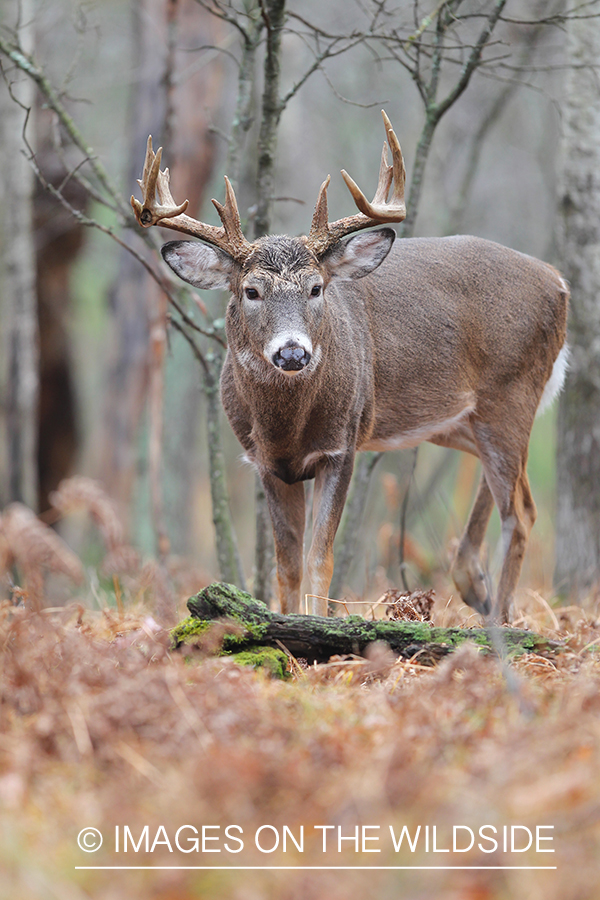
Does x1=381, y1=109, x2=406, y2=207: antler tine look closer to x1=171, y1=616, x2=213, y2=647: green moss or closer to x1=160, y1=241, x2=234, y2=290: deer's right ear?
x1=160, y1=241, x2=234, y2=290: deer's right ear

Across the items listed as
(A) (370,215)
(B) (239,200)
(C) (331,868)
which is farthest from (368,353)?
(B) (239,200)

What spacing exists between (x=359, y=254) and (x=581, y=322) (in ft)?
7.63

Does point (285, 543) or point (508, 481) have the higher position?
point (508, 481)

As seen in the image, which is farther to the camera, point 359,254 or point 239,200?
point 239,200

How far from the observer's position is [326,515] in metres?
5.21

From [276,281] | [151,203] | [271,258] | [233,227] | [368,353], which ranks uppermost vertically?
[151,203]

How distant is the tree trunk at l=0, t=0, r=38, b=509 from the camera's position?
386 inches

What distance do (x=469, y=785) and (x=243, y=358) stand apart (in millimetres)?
3270

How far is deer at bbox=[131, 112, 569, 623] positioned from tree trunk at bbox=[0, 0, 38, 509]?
16.8ft

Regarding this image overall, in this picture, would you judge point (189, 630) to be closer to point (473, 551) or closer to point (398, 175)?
point (398, 175)

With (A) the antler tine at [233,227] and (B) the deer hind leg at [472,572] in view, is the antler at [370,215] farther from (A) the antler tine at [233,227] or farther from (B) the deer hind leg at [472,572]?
(B) the deer hind leg at [472,572]

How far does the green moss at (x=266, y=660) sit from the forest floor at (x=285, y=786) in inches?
16.3

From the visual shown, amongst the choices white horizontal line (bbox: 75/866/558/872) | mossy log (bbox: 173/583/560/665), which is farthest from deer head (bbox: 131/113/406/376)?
white horizontal line (bbox: 75/866/558/872)

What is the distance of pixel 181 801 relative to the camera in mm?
2117
